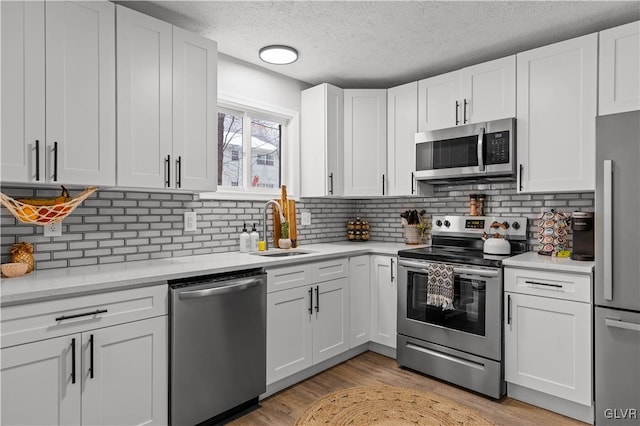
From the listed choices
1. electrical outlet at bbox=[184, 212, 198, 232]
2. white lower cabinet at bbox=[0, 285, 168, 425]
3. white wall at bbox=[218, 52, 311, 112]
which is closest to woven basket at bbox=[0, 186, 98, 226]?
white lower cabinet at bbox=[0, 285, 168, 425]

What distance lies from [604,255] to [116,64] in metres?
2.94

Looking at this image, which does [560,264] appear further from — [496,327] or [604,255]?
[496,327]

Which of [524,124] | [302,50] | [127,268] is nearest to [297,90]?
[302,50]

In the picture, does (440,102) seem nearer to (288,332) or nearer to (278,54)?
(278,54)

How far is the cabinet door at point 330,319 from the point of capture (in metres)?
2.90

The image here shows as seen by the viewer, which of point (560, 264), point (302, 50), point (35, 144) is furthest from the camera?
point (302, 50)

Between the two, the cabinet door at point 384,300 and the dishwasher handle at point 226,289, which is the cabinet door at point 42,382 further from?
the cabinet door at point 384,300

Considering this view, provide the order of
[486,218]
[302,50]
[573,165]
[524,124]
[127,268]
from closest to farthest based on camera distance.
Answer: [127,268]
[573,165]
[524,124]
[302,50]
[486,218]

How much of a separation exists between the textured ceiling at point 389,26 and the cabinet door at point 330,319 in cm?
183

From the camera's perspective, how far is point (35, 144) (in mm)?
1828

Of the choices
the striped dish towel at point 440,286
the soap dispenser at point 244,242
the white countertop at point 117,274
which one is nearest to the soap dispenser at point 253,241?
the soap dispenser at point 244,242

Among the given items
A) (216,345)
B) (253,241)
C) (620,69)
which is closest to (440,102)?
(620,69)

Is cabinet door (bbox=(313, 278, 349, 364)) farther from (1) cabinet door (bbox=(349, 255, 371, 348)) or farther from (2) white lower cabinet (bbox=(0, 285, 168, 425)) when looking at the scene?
(2) white lower cabinet (bbox=(0, 285, 168, 425))

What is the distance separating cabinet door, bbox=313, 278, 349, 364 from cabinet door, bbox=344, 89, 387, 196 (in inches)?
38.4
